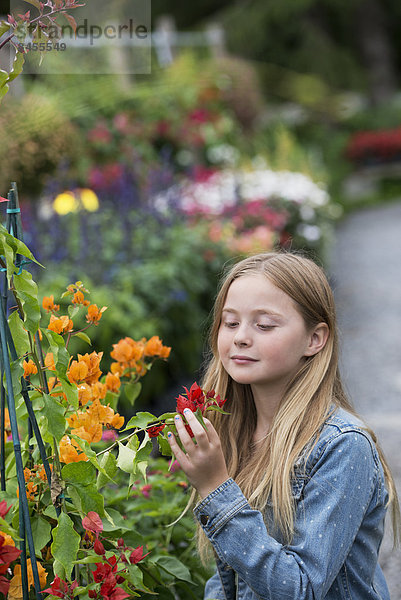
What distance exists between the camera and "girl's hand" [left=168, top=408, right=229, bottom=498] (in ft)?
3.87

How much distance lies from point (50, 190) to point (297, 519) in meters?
3.90

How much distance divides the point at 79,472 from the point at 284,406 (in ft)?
1.52

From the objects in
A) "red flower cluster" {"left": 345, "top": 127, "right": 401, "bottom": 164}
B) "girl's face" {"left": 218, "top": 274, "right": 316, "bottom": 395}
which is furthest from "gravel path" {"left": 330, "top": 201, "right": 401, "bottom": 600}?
"red flower cluster" {"left": 345, "top": 127, "right": 401, "bottom": 164}

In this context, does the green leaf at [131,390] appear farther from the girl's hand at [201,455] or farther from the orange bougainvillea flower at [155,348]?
the girl's hand at [201,455]

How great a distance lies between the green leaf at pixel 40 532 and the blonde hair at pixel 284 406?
0.39 meters

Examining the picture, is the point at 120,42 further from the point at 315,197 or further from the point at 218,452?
the point at 218,452

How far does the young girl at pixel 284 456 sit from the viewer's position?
3.99 feet

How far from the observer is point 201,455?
1.21 metres

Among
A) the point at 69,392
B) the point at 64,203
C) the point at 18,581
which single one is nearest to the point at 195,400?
the point at 69,392

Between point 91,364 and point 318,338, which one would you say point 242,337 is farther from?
point 91,364

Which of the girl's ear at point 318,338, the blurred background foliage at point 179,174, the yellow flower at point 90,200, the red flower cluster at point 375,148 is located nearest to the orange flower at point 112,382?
the girl's ear at point 318,338

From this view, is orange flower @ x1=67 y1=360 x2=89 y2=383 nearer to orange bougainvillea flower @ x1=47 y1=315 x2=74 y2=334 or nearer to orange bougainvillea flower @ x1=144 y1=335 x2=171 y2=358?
orange bougainvillea flower @ x1=47 y1=315 x2=74 y2=334

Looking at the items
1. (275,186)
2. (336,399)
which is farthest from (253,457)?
(275,186)

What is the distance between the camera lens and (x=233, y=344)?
1415 millimetres
